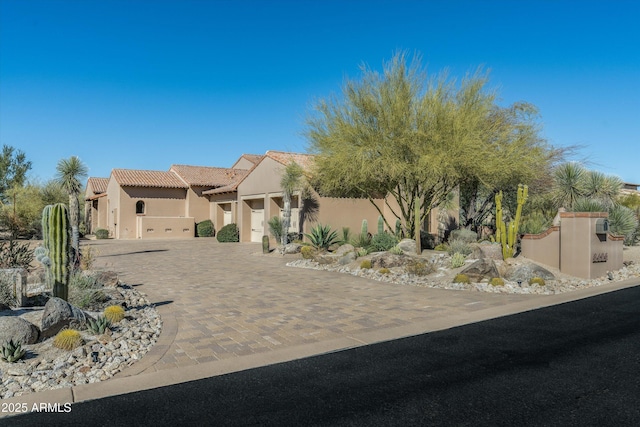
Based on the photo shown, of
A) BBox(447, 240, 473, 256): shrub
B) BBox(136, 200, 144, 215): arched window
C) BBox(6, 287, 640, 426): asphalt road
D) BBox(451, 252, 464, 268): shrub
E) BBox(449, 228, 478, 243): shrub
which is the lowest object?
BBox(6, 287, 640, 426): asphalt road

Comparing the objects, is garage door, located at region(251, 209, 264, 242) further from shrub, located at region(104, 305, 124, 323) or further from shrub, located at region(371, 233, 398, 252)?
shrub, located at region(104, 305, 124, 323)

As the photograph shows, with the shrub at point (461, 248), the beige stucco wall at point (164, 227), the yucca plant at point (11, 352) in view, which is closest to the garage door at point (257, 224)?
the beige stucco wall at point (164, 227)

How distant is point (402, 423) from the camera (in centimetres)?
386

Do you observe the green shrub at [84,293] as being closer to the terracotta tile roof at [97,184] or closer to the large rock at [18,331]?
the large rock at [18,331]

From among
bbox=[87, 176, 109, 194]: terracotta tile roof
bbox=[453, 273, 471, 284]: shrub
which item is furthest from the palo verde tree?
bbox=[87, 176, 109, 194]: terracotta tile roof

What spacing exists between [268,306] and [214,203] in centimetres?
2642

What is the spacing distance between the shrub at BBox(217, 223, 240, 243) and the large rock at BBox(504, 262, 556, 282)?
19.6 m

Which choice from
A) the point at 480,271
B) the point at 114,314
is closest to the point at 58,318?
the point at 114,314

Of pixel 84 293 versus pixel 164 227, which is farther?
pixel 164 227

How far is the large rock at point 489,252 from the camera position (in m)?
13.9

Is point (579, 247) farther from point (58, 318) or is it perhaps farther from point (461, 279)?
point (58, 318)

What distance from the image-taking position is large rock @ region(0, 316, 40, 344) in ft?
19.0

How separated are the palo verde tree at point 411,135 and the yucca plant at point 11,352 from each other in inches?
481

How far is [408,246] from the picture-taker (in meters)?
16.3
